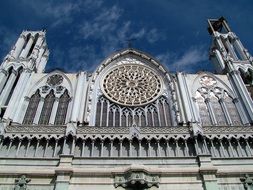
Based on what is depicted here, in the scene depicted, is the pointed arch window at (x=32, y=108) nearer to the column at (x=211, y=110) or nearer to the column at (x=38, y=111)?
the column at (x=38, y=111)

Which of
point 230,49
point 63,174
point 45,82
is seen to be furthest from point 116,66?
point 63,174

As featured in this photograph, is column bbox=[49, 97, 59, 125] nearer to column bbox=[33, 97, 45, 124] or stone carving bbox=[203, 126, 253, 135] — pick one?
column bbox=[33, 97, 45, 124]

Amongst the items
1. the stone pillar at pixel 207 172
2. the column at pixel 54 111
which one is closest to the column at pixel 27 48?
the column at pixel 54 111

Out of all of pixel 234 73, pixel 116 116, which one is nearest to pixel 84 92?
pixel 116 116

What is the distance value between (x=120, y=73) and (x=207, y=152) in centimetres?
1172

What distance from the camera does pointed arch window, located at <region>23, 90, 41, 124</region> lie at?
931 inches

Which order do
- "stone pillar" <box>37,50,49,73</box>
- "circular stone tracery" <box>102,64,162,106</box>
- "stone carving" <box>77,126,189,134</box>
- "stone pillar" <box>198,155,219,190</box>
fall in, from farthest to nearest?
1. "stone pillar" <box>37,50,49,73</box>
2. "circular stone tracery" <box>102,64,162,106</box>
3. "stone carving" <box>77,126,189,134</box>
4. "stone pillar" <box>198,155,219,190</box>

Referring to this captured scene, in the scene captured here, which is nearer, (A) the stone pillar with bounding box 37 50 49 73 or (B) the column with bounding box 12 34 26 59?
(B) the column with bounding box 12 34 26 59

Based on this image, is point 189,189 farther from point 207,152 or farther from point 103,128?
point 103,128

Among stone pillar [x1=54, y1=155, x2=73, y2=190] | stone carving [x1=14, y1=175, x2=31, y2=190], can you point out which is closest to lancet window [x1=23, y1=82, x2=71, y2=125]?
stone pillar [x1=54, y1=155, x2=73, y2=190]

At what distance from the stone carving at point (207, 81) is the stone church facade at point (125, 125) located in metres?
0.15

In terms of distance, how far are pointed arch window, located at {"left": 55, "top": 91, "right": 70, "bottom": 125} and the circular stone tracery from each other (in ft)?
11.0

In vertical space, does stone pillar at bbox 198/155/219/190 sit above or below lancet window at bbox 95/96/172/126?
below

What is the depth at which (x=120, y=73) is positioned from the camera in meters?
28.4
